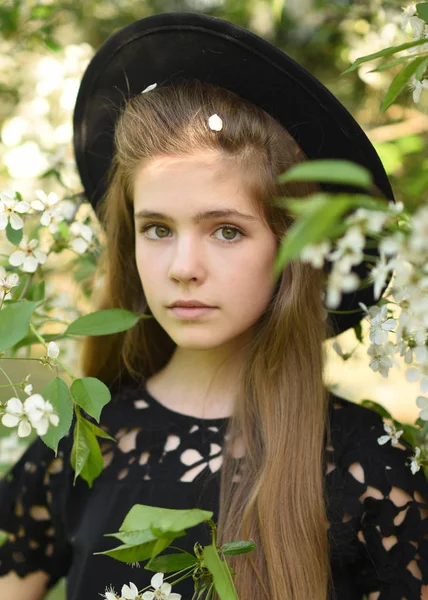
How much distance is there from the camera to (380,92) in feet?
7.65

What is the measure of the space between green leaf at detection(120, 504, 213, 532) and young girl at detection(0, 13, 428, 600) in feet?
1.58

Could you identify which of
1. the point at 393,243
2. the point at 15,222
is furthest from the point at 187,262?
the point at 393,243

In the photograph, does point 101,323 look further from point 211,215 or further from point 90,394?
point 211,215

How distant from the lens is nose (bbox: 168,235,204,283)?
128 centimetres

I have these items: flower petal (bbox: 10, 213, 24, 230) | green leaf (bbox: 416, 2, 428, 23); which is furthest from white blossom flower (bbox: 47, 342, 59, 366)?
green leaf (bbox: 416, 2, 428, 23)

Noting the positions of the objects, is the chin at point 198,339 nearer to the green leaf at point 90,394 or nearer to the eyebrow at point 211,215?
the eyebrow at point 211,215

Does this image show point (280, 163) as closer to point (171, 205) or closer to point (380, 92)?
point (171, 205)

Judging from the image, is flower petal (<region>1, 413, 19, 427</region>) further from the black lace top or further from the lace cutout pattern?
A: the lace cutout pattern

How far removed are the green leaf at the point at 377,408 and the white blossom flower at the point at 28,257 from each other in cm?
61

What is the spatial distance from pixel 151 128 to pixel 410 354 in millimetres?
646

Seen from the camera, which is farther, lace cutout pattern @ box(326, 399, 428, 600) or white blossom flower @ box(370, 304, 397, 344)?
lace cutout pattern @ box(326, 399, 428, 600)

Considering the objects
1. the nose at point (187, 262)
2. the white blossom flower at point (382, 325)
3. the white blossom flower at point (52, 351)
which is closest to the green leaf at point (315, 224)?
the white blossom flower at point (382, 325)

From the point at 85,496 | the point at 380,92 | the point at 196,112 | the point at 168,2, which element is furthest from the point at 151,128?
the point at 168,2

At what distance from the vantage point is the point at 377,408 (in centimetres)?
145
